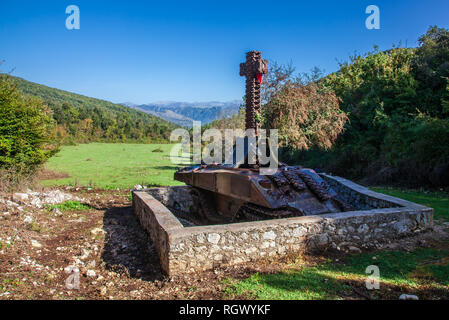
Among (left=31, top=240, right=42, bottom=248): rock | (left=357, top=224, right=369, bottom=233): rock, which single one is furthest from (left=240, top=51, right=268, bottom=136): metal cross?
(left=31, top=240, right=42, bottom=248): rock

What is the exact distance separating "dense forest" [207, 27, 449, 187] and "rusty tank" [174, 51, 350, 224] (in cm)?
767

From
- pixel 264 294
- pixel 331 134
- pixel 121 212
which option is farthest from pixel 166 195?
pixel 331 134

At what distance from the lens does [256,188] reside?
20.5 feet

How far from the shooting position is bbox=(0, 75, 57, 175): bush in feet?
35.0

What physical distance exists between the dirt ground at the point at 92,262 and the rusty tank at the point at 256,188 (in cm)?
141

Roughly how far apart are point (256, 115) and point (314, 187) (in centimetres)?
243

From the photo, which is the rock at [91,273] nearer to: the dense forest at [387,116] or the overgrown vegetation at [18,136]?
the overgrown vegetation at [18,136]

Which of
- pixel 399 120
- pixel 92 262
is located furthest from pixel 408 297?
pixel 399 120

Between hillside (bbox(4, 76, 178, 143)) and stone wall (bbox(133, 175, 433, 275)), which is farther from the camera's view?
hillside (bbox(4, 76, 178, 143))

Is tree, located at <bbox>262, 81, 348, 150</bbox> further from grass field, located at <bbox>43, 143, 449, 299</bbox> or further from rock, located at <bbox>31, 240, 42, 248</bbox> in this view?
rock, located at <bbox>31, 240, 42, 248</bbox>

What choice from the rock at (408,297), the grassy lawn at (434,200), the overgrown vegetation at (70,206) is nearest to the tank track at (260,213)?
the rock at (408,297)

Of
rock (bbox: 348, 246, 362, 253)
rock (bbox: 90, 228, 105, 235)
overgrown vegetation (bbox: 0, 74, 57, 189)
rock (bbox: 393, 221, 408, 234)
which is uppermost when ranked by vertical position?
overgrown vegetation (bbox: 0, 74, 57, 189)

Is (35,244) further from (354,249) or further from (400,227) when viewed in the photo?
(400,227)
